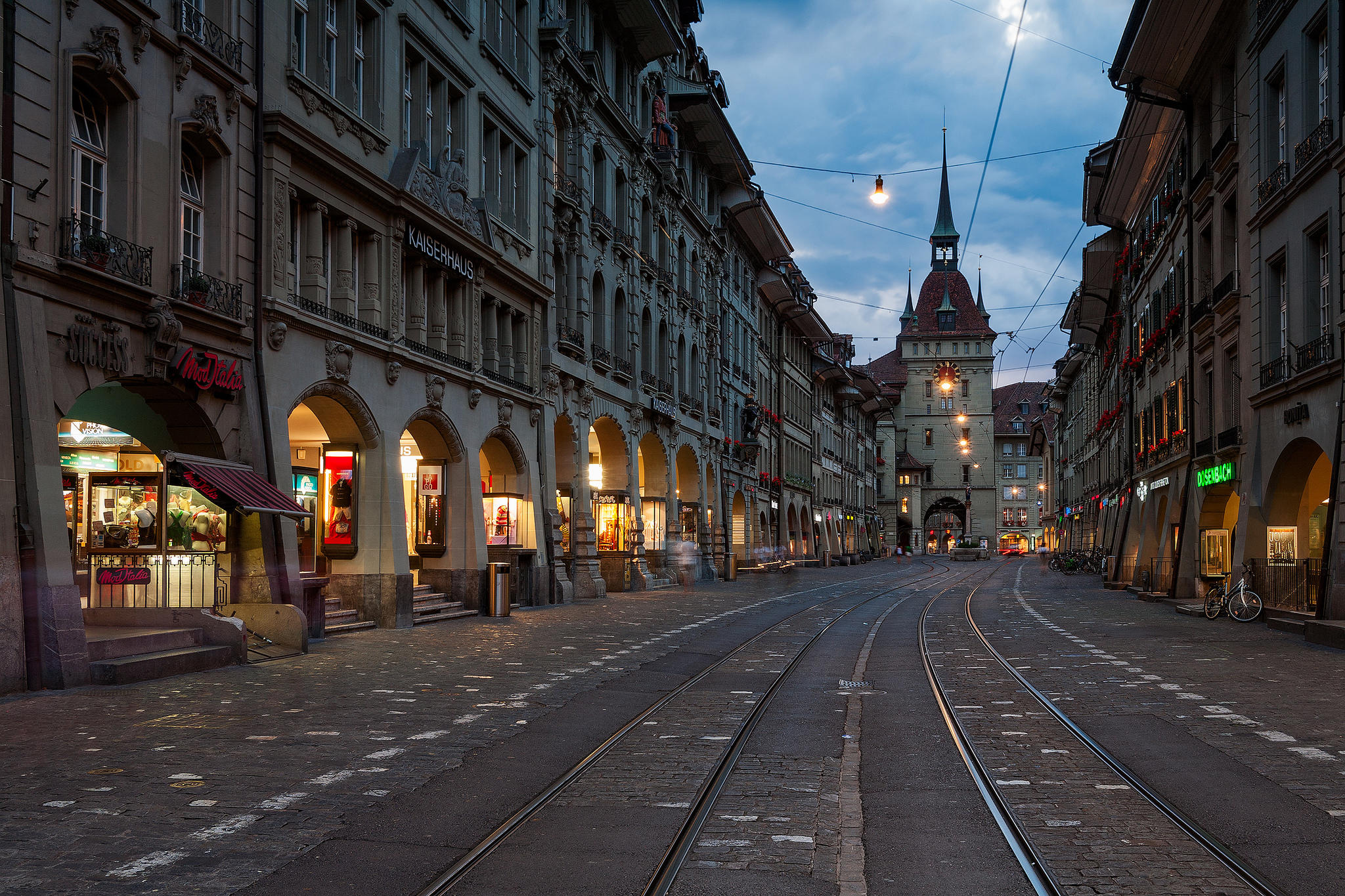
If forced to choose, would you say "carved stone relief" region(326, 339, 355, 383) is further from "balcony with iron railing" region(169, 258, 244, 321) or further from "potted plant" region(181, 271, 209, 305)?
"potted plant" region(181, 271, 209, 305)

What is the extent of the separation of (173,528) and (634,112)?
2697 centimetres

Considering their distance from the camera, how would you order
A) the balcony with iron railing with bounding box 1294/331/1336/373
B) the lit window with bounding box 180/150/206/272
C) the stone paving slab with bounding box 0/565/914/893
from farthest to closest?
the balcony with iron railing with bounding box 1294/331/1336/373, the lit window with bounding box 180/150/206/272, the stone paving slab with bounding box 0/565/914/893

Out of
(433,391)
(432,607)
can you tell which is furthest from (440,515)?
(433,391)

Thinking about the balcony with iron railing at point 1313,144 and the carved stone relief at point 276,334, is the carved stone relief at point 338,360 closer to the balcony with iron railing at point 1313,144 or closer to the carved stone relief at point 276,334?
the carved stone relief at point 276,334

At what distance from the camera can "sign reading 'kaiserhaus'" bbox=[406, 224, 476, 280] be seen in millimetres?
23016

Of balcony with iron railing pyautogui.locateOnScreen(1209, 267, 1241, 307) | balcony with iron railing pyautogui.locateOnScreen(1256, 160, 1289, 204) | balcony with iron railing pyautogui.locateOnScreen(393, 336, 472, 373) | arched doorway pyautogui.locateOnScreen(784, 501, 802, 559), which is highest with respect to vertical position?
balcony with iron railing pyautogui.locateOnScreen(1256, 160, 1289, 204)

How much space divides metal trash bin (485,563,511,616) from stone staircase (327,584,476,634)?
38cm

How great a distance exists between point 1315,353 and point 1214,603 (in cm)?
581

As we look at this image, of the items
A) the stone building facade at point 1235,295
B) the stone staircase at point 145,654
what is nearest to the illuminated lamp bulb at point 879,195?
the stone building facade at point 1235,295

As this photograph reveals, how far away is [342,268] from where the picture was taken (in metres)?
21.0

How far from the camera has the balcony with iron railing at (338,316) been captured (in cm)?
1948

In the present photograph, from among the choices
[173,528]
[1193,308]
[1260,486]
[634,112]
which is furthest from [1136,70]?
[173,528]

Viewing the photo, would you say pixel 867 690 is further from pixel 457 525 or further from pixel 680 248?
pixel 680 248

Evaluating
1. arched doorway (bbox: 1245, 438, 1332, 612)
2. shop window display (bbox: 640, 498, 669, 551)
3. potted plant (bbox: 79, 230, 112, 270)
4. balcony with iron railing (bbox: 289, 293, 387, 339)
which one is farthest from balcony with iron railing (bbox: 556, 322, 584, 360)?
potted plant (bbox: 79, 230, 112, 270)
